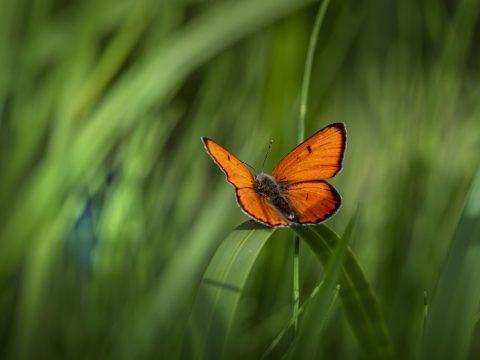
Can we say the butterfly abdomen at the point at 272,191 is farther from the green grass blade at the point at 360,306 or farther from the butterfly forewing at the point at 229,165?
the green grass blade at the point at 360,306

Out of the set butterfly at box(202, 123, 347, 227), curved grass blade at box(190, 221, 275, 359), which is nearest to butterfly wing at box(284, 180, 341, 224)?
butterfly at box(202, 123, 347, 227)

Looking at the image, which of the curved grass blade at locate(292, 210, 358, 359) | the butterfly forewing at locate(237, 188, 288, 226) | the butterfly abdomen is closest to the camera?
the curved grass blade at locate(292, 210, 358, 359)

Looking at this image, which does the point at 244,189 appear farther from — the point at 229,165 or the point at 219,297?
the point at 219,297

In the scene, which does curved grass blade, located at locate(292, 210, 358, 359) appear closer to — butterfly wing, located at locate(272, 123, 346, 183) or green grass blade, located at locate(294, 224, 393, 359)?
green grass blade, located at locate(294, 224, 393, 359)

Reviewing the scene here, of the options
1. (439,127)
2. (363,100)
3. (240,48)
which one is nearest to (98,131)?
(439,127)

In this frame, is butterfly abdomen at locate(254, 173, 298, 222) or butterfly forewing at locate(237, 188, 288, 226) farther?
butterfly abdomen at locate(254, 173, 298, 222)

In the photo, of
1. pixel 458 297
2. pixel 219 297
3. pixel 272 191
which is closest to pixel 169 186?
pixel 272 191
